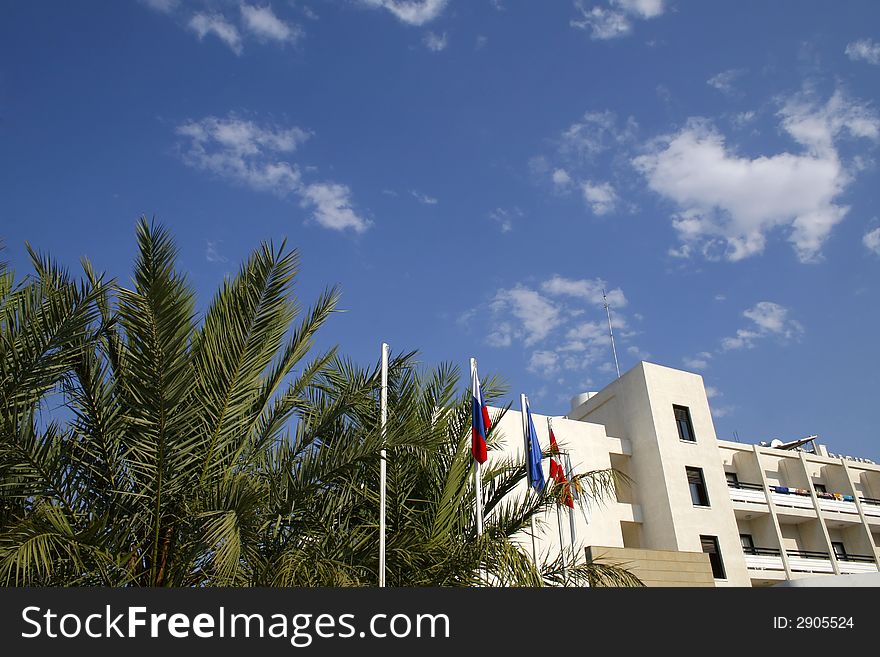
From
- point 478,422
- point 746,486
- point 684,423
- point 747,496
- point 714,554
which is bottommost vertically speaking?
point 478,422

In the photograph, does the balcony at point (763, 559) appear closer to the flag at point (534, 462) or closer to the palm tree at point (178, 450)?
the flag at point (534, 462)

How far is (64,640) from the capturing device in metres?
4.13

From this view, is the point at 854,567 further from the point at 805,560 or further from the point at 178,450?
the point at 178,450

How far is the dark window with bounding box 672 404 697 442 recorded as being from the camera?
24188mm

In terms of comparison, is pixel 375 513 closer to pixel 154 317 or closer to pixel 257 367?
pixel 257 367

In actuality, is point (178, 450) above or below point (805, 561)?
below

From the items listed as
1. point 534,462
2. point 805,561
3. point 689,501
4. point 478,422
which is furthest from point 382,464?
point 805,561

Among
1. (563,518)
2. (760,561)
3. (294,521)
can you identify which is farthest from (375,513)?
(760,561)

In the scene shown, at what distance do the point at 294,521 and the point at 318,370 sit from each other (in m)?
1.86

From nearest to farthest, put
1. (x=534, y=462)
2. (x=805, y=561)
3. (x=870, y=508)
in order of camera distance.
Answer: (x=534, y=462) < (x=805, y=561) < (x=870, y=508)

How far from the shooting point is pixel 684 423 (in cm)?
2444

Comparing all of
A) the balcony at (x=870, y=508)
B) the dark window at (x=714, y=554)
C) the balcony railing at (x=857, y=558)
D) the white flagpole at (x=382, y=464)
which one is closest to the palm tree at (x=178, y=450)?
the white flagpole at (x=382, y=464)

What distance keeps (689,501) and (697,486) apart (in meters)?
0.98

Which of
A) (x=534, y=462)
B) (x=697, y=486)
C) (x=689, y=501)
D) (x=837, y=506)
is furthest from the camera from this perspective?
(x=837, y=506)
